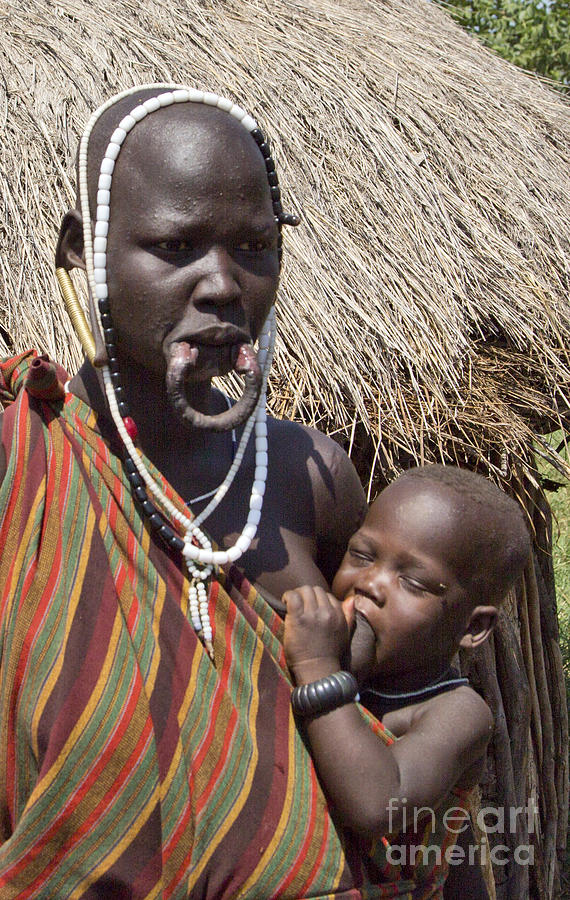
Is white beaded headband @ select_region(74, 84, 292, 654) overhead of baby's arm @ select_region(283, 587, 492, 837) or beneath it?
overhead

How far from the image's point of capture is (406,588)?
1.89 metres

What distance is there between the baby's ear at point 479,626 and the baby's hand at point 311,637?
380mm

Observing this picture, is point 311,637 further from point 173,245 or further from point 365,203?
point 365,203

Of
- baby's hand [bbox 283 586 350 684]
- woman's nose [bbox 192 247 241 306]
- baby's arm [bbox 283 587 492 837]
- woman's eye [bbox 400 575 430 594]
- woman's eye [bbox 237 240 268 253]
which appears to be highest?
woman's eye [bbox 237 240 268 253]

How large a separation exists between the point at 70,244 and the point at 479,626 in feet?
3.51

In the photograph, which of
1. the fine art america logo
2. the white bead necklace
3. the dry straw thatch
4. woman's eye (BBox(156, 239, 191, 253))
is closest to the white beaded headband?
the white bead necklace

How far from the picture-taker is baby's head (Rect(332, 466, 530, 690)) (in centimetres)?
187

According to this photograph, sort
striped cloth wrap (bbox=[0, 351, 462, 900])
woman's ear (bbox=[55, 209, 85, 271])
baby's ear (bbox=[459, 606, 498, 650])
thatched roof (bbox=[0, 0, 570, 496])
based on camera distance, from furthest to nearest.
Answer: thatched roof (bbox=[0, 0, 570, 496]), baby's ear (bbox=[459, 606, 498, 650]), woman's ear (bbox=[55, 209, 85, 271]), striped cloth wrap (bbox=[0, 351, 462, 900])

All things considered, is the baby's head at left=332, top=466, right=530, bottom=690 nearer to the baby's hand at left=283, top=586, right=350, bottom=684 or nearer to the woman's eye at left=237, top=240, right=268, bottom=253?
the baby's hand at left=283, top=586, right=350, bottom=684

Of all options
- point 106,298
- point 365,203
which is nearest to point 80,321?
point 106,298

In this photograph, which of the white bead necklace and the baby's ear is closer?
the white bead necklace

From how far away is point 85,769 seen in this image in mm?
1455

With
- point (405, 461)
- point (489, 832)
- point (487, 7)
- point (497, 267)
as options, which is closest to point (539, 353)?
point (497, 267)

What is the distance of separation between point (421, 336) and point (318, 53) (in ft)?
6.11
